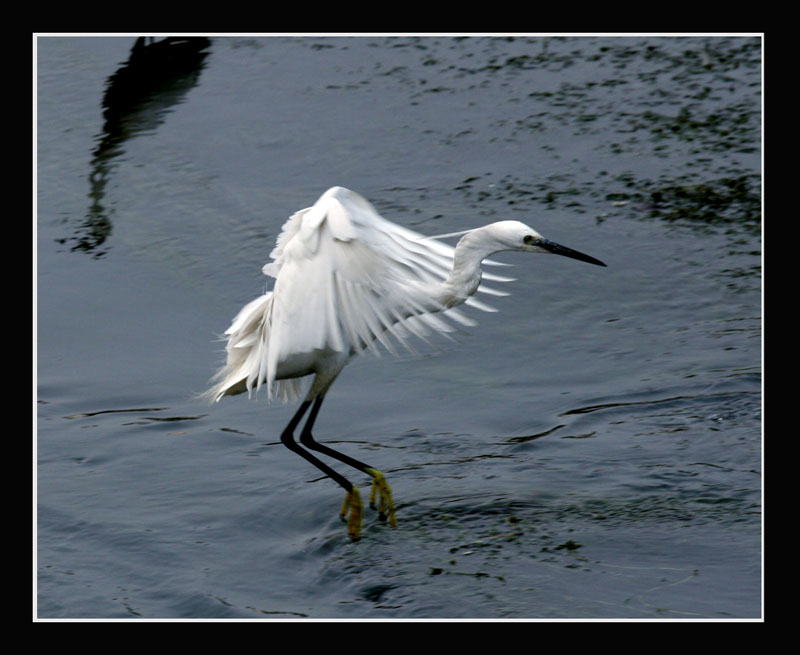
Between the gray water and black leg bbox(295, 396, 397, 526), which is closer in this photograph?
the gray water

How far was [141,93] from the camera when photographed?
36.0 feet

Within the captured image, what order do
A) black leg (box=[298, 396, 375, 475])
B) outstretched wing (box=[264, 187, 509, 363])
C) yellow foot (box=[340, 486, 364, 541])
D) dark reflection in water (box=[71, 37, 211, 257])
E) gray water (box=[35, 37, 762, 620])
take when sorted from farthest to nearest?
dark reflection in water (box=[71, 37, 211, 257]), black leg (box=[298, 396, 375, 475]), yellow foot (box=[340, 486, 364, 541]), gray water (box=[35, 37, 762, 620]), outstretched wing (box=[264, 187, 509, 363])

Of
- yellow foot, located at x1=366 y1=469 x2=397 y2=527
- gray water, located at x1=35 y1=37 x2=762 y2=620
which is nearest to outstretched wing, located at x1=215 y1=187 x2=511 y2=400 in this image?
yellow foot, located at x1=366 y1=469 x2=397 y2=527

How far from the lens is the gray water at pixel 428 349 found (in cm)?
518

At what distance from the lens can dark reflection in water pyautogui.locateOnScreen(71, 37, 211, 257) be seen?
9898 mm

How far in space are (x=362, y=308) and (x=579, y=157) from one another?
4.66 meters

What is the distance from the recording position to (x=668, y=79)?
9883mm

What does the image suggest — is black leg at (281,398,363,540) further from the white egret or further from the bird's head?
the bird's head

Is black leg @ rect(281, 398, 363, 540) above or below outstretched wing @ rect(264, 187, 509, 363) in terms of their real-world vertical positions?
below

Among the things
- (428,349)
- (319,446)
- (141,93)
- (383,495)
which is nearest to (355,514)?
(383,495)

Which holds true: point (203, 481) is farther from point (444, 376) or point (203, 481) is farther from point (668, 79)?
point (668, 79)

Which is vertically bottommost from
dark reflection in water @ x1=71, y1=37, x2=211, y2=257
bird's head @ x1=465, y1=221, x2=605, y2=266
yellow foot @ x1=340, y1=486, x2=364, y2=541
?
yellow foot @ x1=340, y1=486, x2=364, y2=541

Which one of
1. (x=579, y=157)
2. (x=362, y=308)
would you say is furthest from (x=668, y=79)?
(x=362, y=308)

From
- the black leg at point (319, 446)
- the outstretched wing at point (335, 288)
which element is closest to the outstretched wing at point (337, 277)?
the outstretched wing at point (335, 288)
